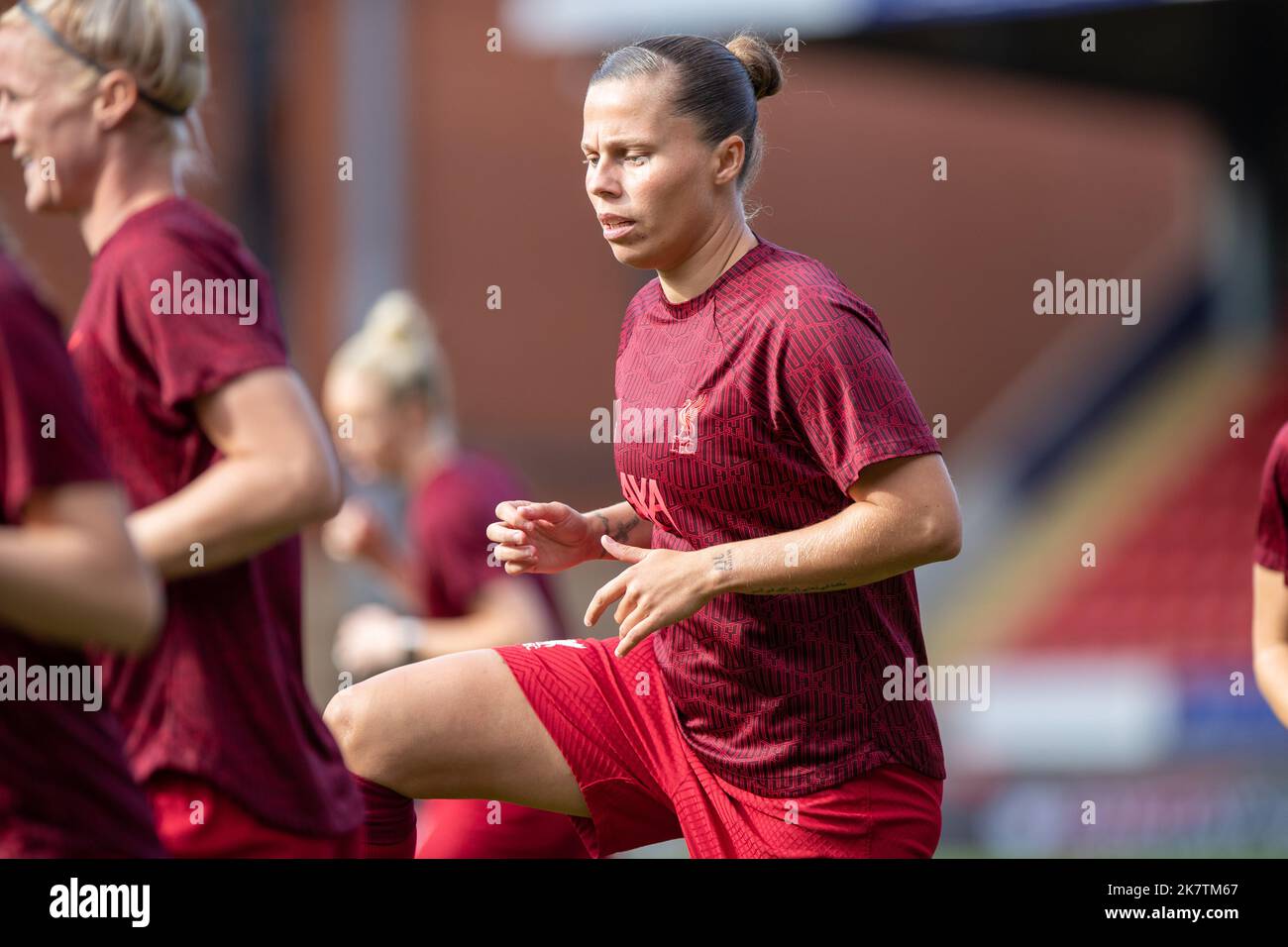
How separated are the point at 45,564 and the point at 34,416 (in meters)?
0.15

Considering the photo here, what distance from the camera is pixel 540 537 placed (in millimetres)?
2904

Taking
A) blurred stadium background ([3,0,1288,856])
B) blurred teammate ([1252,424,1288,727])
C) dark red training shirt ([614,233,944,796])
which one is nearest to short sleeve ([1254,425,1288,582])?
blurred teammate ([1252,424,1288,727])

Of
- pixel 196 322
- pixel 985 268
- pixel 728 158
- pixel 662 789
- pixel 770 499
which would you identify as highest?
pixel 985 268

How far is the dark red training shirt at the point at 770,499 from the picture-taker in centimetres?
264

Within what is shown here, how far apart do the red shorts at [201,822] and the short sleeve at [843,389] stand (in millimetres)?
955

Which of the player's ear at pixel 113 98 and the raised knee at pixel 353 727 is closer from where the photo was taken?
the player's ear at pixel 113 98

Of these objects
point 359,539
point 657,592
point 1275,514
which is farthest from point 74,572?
point 359,539

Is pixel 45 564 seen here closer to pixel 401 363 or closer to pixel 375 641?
pixel 375 641

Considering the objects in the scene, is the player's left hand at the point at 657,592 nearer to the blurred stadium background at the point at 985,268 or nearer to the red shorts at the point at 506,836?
the red shorts at the point at 506,836

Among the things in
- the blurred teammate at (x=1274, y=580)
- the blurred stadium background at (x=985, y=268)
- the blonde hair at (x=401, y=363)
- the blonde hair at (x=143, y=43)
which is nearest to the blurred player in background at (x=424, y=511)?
the blonde hair at (x=401, y=363)

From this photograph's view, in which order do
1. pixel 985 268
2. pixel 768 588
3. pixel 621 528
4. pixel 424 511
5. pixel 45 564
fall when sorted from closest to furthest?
pixel 45 564 → pixel 768 588 → pixel 621 528 → pixel 424 511 → pixel 985 268

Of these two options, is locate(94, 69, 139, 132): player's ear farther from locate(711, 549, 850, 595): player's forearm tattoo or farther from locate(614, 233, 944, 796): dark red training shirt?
locate(711, 549, 850, 595): player's forearm tattoo

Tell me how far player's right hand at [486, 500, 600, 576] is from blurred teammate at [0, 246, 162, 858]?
913 mm
